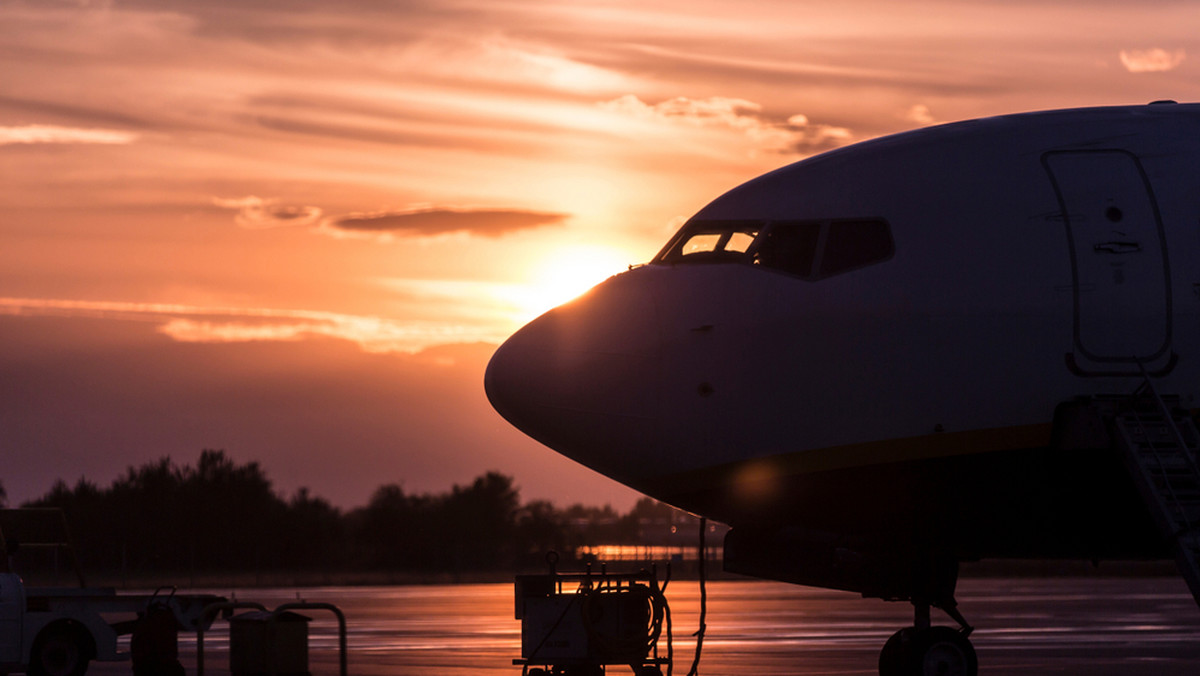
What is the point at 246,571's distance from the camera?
289ft

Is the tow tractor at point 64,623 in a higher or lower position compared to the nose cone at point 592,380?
lower

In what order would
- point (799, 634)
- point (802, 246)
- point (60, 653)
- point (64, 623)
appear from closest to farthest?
point (802, 246), point (60, 653), point (64, 623), point (799, 634)

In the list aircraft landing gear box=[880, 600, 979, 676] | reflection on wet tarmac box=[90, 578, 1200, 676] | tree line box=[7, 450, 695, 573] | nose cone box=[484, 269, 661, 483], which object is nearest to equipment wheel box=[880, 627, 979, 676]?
aircraft landing gear box=[880, 600, 979, 676]

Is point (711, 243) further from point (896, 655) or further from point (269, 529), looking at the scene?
point (269, 529)

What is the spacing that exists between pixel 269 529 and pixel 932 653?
85332mm

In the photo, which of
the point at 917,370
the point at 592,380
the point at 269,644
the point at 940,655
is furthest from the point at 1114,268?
the point at 269,644

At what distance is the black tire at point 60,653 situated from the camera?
23.9 metres

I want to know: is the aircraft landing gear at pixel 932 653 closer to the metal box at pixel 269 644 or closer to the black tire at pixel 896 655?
the black tire at pixel 896 655

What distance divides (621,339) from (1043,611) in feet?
111

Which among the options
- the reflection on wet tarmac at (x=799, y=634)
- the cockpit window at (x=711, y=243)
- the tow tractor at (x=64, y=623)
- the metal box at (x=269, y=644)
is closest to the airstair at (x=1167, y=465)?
Answer: the cockpit window at (x=711, y=243)

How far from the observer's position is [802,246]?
52.1 ft

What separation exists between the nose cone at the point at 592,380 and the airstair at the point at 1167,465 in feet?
14.8

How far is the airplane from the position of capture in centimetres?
1509

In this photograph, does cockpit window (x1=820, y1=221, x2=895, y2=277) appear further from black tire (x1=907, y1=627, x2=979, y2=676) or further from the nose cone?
black tire (x1=907, y1=627, x2=979, y2=676)
